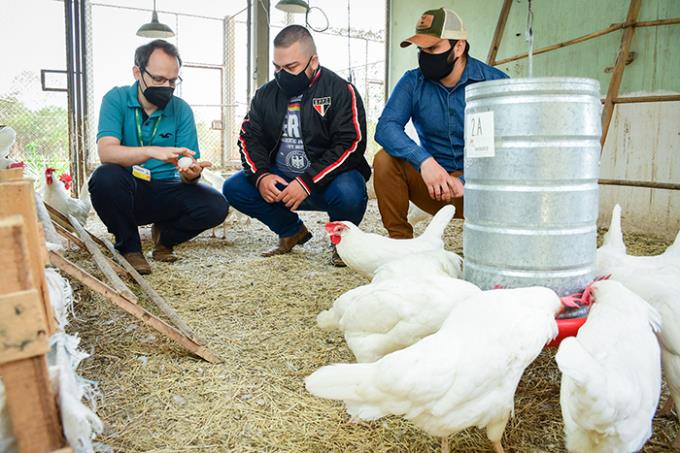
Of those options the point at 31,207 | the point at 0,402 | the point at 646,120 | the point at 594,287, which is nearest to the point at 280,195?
the point at 594,287

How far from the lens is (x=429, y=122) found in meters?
3.29

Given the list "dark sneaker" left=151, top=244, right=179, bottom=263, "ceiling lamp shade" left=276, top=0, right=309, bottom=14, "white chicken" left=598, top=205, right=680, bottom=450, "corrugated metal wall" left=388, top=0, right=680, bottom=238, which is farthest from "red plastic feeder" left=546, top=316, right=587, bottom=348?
"ceiling lamp shade" left=276, top=0, right=309, bottom=14

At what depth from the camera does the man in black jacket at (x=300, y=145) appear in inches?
140

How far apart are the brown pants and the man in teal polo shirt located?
1.16 m

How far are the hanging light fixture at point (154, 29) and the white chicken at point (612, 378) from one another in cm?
702

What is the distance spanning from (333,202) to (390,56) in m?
4.60

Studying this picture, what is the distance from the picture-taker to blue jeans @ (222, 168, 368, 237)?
141 inches

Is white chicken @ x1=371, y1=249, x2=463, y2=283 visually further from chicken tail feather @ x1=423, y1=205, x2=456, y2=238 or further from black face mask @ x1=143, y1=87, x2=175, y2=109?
black face mask @ x1=143, y1=87, x2=175, y2=109

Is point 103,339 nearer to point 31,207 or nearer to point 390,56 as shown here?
point 31,207

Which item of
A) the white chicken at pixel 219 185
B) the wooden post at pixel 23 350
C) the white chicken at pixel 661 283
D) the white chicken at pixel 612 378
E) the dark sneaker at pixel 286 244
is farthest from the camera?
the white chicken at pixel 219 185

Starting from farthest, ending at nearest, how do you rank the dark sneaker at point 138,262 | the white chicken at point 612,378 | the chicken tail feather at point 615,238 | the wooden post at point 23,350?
the dark sneaker at point 138,262 → the chicken tail feather at point 615,238 → the white chicken at point 612,378 → the wooden post at point 23,350

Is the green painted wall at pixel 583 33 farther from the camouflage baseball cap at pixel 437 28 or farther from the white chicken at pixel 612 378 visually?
the white chicken at pixel 612 378

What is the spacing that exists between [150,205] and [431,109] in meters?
2.01

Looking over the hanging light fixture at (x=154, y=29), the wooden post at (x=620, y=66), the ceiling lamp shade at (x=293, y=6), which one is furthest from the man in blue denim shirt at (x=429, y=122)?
the hanging light fixture at (x=154, y=29)
